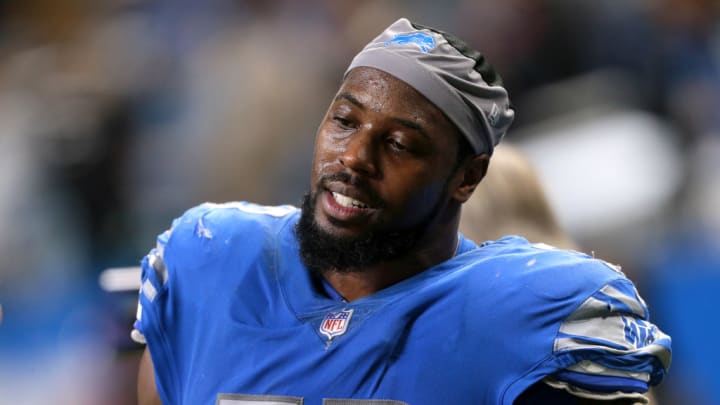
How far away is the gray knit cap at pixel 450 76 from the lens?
1917 millimetres

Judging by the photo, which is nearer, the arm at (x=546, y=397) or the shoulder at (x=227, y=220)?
the arm at (x=546, y=397)

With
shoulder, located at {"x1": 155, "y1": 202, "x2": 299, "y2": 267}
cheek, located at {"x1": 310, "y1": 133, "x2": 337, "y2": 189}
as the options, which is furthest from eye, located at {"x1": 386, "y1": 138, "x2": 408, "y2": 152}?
shoulder, located at {"x1": 155, "y1": 202, "x2": 299, "y2": 267}

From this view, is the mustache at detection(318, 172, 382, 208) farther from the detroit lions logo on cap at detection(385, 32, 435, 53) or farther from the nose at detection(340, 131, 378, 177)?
the detroit lions logo on cap at detection(385, 32, 435, 53)

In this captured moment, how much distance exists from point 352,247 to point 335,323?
14cm

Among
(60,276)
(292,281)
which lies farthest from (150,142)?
(292,281)

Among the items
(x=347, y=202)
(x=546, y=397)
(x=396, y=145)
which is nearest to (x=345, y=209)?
(x=347, y=202)

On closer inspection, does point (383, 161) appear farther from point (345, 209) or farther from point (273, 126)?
point (273, 126)

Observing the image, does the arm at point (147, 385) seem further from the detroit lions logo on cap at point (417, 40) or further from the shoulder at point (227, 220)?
the detroit lions logo on cap at point (417, 40)

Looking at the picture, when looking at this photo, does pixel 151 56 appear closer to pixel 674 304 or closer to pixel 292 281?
pixel 674 304

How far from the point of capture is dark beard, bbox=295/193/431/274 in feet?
6.30

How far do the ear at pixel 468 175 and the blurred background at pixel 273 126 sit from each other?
1.84 meters

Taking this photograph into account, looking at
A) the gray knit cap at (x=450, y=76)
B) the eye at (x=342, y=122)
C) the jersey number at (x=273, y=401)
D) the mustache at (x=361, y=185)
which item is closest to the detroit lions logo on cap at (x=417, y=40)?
the gray knit cap at (x=450, y=76)

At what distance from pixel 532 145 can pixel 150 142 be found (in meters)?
1.55

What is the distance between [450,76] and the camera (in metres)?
1.93
